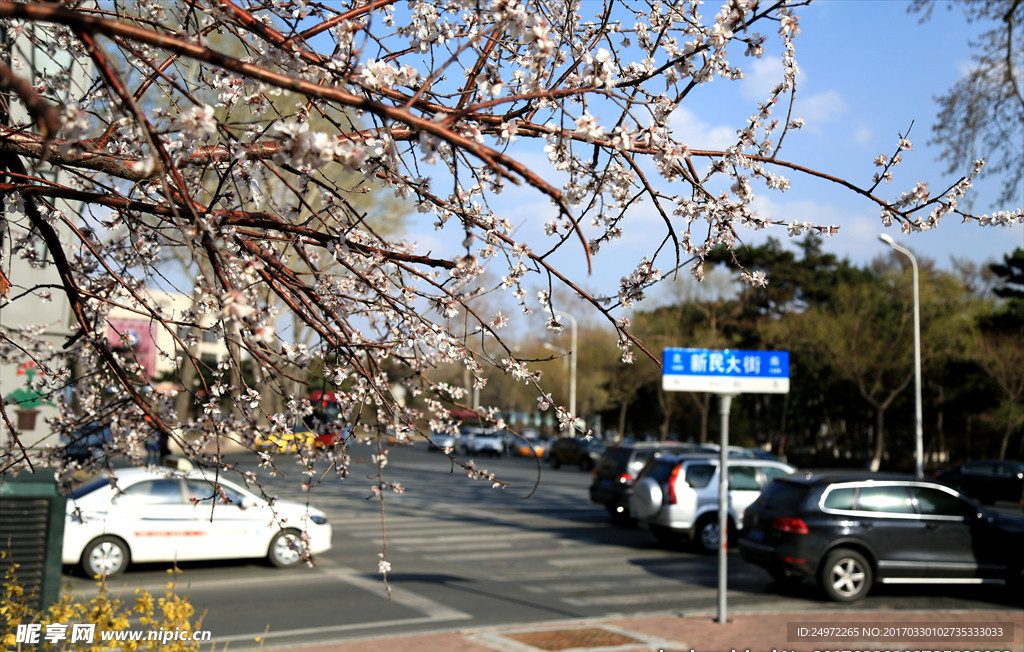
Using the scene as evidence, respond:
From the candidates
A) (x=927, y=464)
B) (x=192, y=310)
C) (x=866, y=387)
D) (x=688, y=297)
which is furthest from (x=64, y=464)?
(x=688, y=297)

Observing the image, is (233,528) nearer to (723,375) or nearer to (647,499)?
(647,499)

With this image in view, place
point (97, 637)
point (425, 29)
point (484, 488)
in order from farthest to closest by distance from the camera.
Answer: point (484, 488)
point (97, 637)
point (425, 29)

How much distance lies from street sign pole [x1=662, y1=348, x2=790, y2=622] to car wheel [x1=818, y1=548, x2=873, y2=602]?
200 cm

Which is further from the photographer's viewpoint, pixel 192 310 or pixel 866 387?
pixel 866 387

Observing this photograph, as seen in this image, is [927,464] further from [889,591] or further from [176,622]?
[176,622]

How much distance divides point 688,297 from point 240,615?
154ft

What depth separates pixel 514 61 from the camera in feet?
12.8

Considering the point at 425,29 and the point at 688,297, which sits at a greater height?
the point at 688,297

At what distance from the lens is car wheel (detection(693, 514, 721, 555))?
47.5ft

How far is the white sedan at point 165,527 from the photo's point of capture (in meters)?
11.2

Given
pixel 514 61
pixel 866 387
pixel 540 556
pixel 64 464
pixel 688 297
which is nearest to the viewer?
pixel 514 61

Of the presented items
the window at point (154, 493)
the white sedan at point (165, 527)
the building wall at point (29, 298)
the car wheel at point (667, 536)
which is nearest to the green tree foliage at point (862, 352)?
the car wheel at point (667, 536)

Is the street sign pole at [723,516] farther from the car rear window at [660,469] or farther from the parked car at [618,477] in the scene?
the parked car at [618,477]

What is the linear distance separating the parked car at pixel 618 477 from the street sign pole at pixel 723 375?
8.27m
